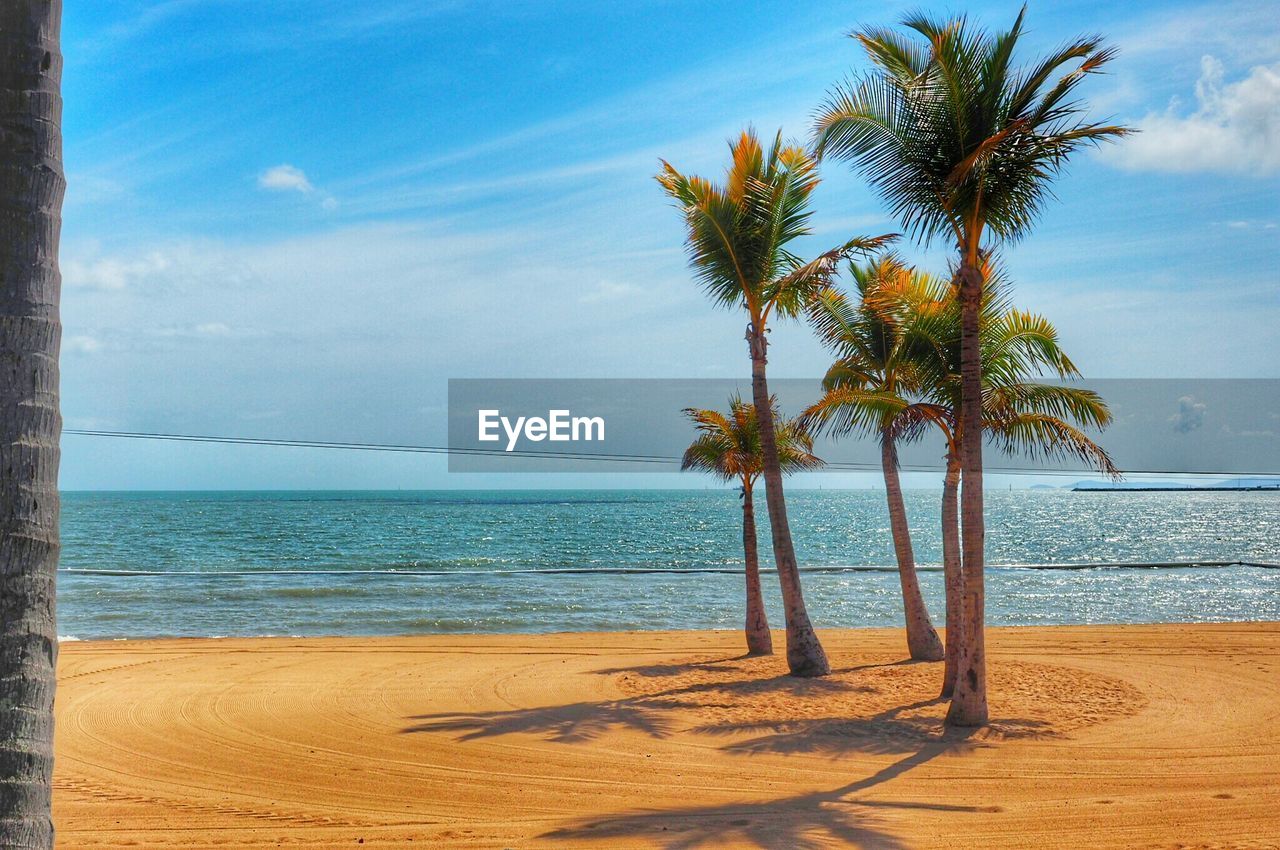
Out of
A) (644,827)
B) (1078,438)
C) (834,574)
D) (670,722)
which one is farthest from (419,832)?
(834,574)

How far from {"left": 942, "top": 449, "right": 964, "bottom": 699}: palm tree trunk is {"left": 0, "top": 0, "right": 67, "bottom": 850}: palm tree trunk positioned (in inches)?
386

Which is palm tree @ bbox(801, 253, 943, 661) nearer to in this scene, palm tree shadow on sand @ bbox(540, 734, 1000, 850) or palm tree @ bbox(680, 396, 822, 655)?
palm tree @ bbox(680, 396, 822, 655)

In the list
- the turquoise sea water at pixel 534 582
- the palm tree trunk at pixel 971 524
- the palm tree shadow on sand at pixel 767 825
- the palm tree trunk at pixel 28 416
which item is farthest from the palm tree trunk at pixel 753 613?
the palm tree trunk at pixel 28 416

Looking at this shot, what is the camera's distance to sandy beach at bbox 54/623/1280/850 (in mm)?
6441

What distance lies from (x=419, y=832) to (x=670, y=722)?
3893 mm

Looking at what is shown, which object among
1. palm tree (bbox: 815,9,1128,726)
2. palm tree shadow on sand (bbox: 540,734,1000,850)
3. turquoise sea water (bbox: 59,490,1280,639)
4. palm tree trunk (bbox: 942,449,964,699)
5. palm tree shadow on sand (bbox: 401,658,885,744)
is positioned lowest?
turquoise sea water (bbox: 59,490,1280,639)

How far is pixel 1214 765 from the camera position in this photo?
26.2ft

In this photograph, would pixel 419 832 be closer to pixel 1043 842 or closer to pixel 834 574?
pixel 1043 842

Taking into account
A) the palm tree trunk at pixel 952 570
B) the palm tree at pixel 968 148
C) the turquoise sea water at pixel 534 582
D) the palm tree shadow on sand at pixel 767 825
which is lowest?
the turquoise sea water at pixel 534 582

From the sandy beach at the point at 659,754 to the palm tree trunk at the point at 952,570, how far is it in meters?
0.51

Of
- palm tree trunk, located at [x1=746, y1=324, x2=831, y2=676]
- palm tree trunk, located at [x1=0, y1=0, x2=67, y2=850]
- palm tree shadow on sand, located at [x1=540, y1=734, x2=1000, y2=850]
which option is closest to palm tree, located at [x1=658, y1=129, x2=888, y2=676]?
palm tree trunk, located at [x1=746, y1=324, x2=831, y2=676]

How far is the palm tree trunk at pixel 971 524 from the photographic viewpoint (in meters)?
9.07

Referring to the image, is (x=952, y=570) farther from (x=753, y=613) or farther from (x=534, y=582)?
(x=534, y=582)

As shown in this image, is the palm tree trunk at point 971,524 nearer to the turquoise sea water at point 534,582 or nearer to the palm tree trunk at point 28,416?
the palm tree trunk at point 28,416
